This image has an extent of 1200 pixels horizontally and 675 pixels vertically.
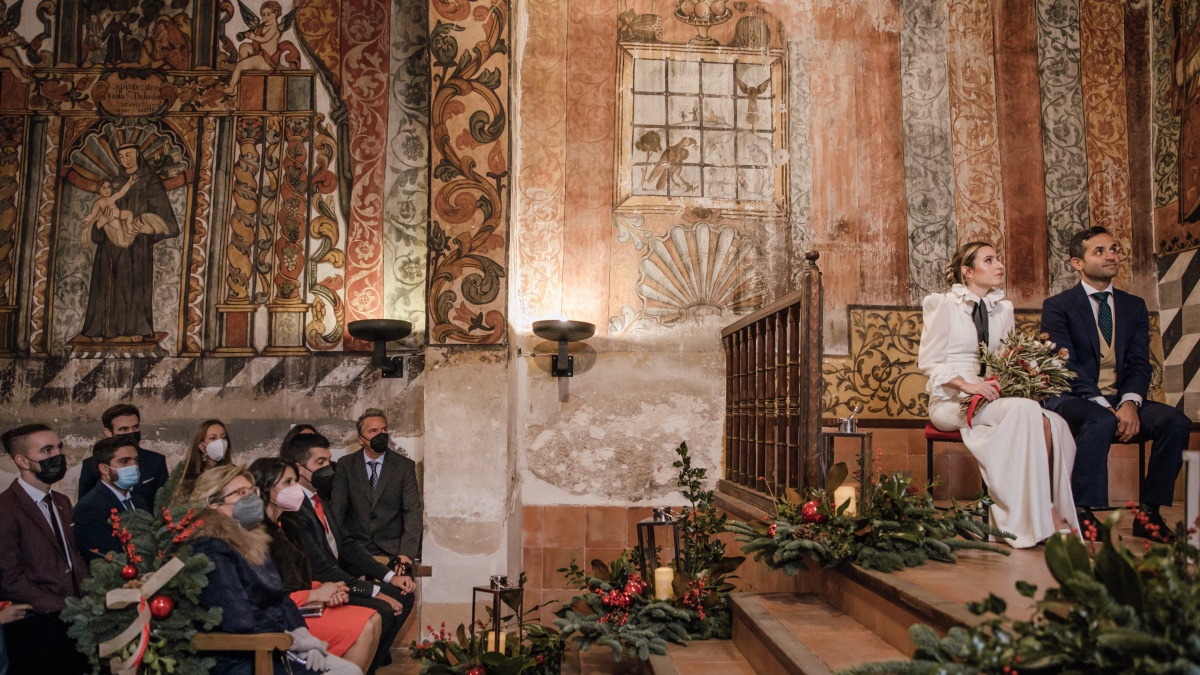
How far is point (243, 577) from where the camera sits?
3.73 m

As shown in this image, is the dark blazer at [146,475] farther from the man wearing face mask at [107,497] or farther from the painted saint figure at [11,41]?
the painted saint figure at [11,41]

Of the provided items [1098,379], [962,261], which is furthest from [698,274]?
[1098,379]

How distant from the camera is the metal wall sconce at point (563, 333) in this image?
17.8ft

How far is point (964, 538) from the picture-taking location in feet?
12.9

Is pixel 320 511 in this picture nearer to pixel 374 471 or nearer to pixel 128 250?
pixel 374 471

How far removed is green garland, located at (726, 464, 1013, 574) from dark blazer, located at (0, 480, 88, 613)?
346 centimetres

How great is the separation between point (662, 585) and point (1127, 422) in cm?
243

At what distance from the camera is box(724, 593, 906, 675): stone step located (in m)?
3.01

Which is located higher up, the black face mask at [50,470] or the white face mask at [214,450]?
the white face mask at [214,450]

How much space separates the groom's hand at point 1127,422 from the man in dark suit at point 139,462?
17.2 ft

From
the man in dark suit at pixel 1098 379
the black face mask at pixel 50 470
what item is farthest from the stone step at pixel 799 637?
the black face mask at pixel 50 470

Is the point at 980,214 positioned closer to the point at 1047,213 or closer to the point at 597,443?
the point at 1047,213

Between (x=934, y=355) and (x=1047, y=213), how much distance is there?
209cm

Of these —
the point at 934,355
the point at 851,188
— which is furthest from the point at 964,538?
the point at 851,188
